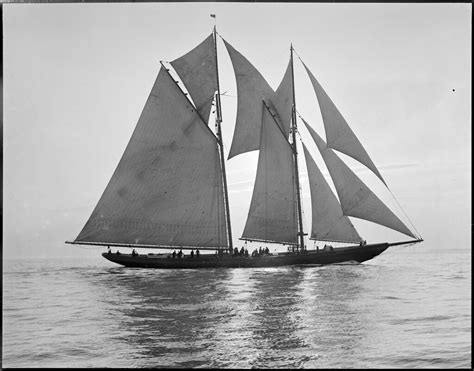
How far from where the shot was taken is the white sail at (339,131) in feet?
19.9

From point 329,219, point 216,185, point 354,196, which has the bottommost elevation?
point 329,219

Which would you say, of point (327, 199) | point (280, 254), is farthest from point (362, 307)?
point (280, 254)

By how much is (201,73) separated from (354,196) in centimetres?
293

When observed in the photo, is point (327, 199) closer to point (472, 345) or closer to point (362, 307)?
point (362, 307)

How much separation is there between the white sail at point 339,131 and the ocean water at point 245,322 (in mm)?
1194

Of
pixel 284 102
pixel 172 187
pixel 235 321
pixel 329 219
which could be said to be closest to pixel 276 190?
pixel 329 219

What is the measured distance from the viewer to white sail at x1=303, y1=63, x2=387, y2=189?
Answer: 6055mm

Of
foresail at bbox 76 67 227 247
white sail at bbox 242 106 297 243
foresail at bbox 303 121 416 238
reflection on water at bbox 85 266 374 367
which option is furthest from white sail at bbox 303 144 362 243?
foresail at bbox 76 67 227 247

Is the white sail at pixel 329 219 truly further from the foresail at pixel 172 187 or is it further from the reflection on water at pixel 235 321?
the foresail at pixel 172 187

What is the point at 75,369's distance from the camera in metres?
4.99

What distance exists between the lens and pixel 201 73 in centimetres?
850

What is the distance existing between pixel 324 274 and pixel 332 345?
3266 millimetres

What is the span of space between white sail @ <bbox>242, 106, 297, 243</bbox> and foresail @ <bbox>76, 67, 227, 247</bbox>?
71 cm

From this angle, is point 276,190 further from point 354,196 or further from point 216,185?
point 354,196
